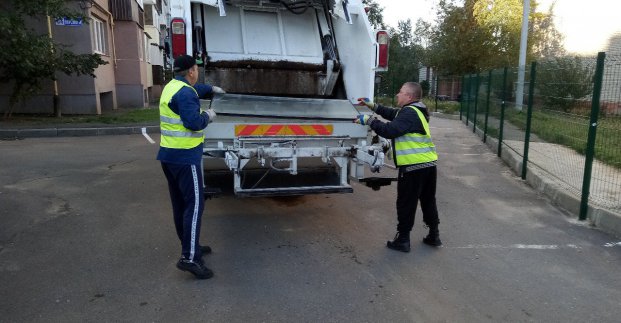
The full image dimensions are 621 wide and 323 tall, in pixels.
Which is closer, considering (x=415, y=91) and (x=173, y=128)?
(x=173, y=128)

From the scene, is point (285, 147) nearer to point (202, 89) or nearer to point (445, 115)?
point (202, 89)

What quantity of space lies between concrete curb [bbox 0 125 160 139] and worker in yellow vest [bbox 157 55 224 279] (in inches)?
345

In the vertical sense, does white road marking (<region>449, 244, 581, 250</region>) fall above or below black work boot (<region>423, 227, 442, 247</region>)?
below

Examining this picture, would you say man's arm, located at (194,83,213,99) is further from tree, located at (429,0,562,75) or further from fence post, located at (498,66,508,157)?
tree, located at (429,0,562,75)

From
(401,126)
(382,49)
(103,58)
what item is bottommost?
(401,126)

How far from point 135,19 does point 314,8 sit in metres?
15.7

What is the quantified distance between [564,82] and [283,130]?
12.4 ft

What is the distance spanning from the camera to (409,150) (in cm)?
418

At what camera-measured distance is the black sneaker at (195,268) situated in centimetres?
357

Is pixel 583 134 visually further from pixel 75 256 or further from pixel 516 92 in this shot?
pixel 75 256

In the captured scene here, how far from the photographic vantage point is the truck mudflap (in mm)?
4277

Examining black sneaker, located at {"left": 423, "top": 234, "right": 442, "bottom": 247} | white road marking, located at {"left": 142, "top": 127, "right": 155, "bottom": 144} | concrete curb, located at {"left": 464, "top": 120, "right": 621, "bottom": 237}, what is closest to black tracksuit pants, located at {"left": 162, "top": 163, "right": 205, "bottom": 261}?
black sneaker, located at {"left": 423, "top": 234, "right": 442, "bottom": 247}

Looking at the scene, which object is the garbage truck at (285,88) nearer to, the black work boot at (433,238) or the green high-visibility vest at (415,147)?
the green high-visibility vest at (415,147)

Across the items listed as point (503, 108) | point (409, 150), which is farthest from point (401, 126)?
point (503, 108)
